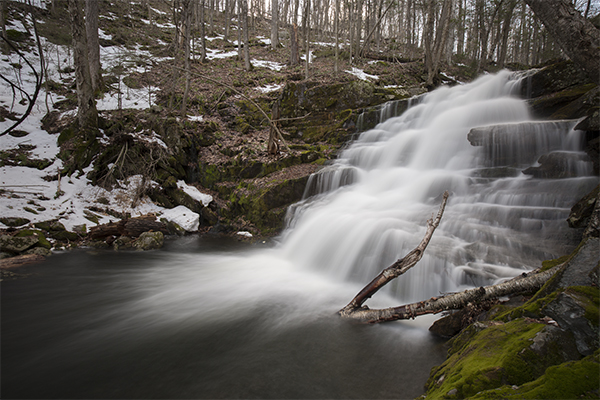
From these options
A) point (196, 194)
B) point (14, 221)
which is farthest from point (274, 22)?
point (14, 221)

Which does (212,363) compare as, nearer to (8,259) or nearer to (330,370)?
(330,370)

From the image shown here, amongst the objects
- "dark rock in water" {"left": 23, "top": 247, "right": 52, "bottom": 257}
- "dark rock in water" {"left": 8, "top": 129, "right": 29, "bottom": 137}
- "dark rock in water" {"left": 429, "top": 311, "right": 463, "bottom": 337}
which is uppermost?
"dark rock in water" {"left": 8, "top": 129, "right": 29, "bottom": 137}

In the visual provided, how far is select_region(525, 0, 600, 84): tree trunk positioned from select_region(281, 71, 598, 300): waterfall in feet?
9.19

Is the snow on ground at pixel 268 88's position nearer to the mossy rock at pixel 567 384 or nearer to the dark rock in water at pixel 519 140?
the dark rock in water at pixel 519 140

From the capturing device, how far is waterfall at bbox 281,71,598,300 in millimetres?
5062

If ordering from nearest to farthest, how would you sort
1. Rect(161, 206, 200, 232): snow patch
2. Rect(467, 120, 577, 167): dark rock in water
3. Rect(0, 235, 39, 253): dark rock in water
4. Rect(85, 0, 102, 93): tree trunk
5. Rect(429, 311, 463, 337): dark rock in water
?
1. Rect(429, 311, 463, 337): dark rock in water
2. Rect(0, 235, 39, 253): dark rock in water
3. Rect(467, 120, 577, 167): dark rock in water
4. Rect(161, 206, 200, 232): snow patch
5. Rect(85, 0, 102, 93): tree trunk

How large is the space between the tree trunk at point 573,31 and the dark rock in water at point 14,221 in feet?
36.8

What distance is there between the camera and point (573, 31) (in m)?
3.75

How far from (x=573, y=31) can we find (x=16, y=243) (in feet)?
36.5

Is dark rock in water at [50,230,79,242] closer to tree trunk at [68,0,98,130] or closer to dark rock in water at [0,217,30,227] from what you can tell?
dark rock in water at [0,217,30,227]

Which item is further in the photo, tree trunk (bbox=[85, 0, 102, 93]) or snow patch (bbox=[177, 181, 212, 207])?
tree trunk (bbox=[85, 0, 102, 93])

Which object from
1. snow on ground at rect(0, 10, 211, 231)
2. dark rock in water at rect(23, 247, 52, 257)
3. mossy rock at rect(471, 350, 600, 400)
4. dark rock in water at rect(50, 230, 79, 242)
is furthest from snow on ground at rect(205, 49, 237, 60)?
mossy rock at rect(471, 350, 600, 400)

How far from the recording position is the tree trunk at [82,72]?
9.50 meters

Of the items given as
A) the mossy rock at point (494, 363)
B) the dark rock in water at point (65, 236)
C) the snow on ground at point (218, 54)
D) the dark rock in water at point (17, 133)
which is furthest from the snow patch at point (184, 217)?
the snow on ground at point (218, 54)
